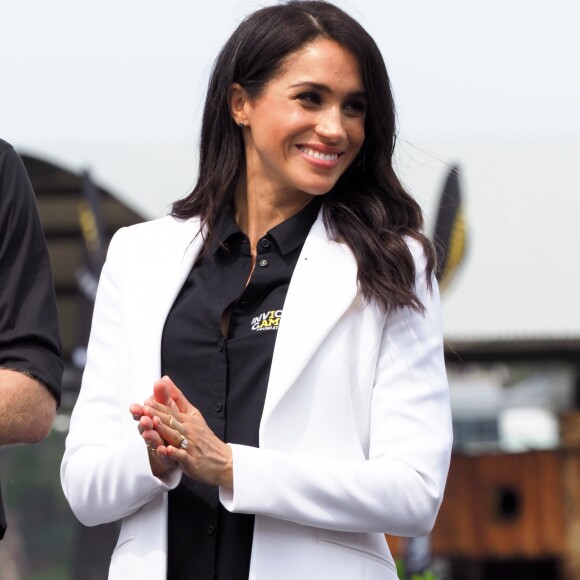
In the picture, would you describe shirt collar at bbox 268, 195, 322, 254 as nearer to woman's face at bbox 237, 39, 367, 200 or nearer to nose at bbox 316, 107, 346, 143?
woman's face at bbox 237, 39, 367, 200

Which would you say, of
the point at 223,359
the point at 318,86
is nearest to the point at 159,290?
the point at 223,359

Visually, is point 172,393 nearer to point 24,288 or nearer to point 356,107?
point 24,288

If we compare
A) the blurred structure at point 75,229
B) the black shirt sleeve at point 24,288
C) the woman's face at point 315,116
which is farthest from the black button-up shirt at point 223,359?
the blurred structure at point 75,229

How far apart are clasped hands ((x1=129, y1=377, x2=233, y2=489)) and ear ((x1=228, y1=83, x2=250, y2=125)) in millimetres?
644

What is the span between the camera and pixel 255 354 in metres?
2.32

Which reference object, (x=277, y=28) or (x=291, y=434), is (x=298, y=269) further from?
(x=277, y=28)

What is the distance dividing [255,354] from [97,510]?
38 cm

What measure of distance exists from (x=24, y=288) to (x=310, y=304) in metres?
0.48

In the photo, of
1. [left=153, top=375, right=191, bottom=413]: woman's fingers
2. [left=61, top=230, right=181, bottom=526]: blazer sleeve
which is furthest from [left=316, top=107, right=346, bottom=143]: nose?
[left=153, top=375, right=191, bottom=413]: woman's fingers

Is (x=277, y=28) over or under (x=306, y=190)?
over

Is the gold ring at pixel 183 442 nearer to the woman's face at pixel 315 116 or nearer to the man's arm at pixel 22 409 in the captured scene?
A: the man's arm at pixel 22 409

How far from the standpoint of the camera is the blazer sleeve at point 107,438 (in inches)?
88.7

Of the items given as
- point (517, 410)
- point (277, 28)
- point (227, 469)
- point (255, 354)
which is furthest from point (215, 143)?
point (517, 410)

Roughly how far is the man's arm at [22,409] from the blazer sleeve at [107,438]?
0.42ft
